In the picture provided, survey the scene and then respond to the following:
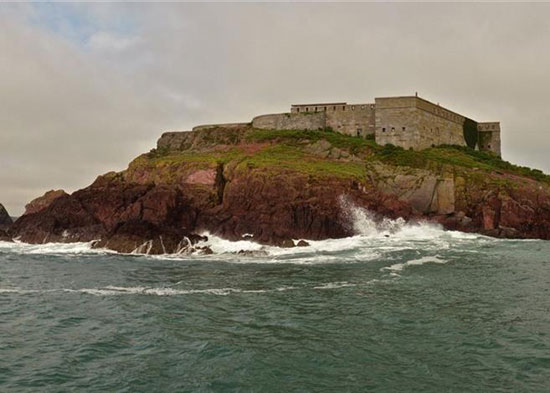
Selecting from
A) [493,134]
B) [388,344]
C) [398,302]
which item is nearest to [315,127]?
[493,134]

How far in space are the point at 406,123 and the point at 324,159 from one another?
17.4 m

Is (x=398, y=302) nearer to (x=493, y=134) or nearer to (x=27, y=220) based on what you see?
(x=27, y=220)

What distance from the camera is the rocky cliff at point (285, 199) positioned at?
5522 cm

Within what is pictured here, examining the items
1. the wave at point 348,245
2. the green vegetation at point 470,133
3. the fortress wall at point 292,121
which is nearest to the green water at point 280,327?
the wave at point 348,245

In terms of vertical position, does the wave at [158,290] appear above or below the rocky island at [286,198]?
below

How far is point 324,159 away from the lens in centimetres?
7644

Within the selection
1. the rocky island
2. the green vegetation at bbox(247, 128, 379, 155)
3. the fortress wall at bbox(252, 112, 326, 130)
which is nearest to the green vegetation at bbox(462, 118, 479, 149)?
the rocky island

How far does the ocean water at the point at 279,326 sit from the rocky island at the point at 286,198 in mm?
16172

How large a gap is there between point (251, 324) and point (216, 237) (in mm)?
34521

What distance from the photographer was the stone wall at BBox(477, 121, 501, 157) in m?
103

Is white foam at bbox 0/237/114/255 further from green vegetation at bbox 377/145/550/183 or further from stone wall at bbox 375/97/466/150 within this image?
stone wall at bbox 375/97/466/150

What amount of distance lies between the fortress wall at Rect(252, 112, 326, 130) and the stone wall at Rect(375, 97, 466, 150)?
11.4 metres

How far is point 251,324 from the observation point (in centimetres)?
2073

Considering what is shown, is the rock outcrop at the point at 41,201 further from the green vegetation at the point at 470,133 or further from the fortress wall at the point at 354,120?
the green vegetation at the point at 470,133
